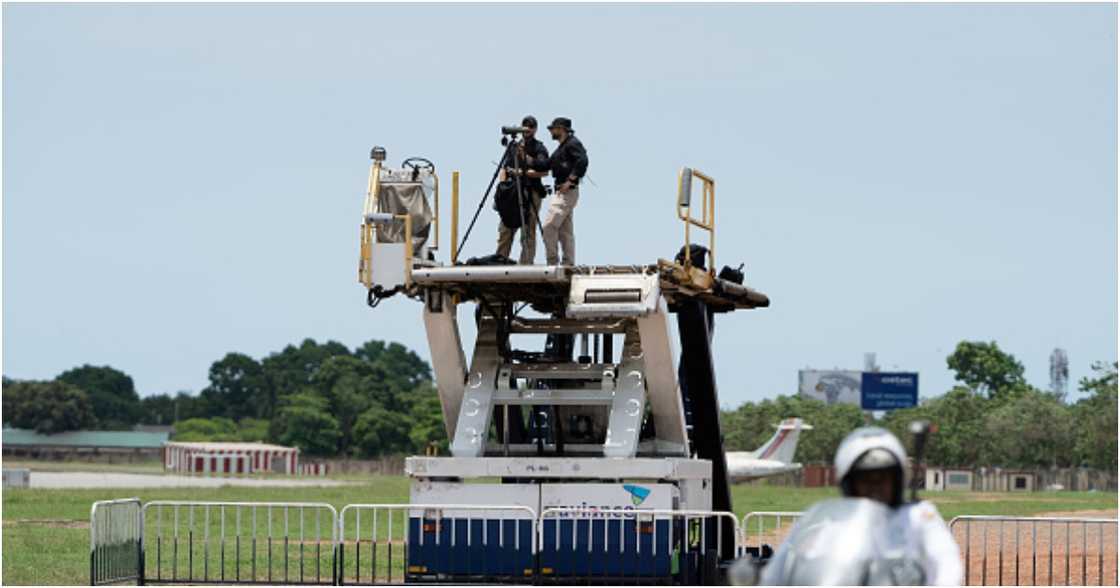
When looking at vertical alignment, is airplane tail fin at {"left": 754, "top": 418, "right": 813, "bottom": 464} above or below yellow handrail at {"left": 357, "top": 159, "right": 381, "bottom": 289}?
below

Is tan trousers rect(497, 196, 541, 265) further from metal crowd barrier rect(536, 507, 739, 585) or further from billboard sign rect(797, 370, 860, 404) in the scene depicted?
billboard sign rect(797, 370, 860, 404)

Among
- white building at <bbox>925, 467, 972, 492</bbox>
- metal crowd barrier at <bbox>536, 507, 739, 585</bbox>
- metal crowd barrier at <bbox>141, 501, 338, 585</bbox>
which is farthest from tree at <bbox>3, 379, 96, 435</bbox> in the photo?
metal crowd barrier at <bbox>536, 507, 739, 585</bbox>

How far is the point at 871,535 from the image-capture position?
739cm

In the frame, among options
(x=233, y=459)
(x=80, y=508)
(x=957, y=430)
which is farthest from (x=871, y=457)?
(x=233, y=459)

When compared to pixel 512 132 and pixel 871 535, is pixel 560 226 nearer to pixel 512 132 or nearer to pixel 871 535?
pixel 512 132

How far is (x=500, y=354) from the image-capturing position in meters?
18.9

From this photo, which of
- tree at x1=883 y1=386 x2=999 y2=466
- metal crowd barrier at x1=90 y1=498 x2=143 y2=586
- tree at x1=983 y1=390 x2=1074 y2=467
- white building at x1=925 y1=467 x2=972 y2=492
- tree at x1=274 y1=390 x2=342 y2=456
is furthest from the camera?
tree at x1=274 y1=390 x2=342 y2=456

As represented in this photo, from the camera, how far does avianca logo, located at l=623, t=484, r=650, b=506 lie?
1738 cm

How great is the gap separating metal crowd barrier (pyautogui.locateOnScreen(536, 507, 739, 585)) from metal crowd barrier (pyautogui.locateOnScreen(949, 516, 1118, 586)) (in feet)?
8.03

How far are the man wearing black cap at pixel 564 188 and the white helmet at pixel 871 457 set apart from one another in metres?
11.3

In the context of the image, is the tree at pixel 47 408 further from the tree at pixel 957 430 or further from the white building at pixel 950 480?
the white building at pixel 950 480

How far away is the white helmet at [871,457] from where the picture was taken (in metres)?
7.46

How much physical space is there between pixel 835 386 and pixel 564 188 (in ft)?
537

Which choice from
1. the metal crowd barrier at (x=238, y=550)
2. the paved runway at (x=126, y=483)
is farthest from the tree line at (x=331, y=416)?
the metal crowd barrier at (x=238, y=550)
